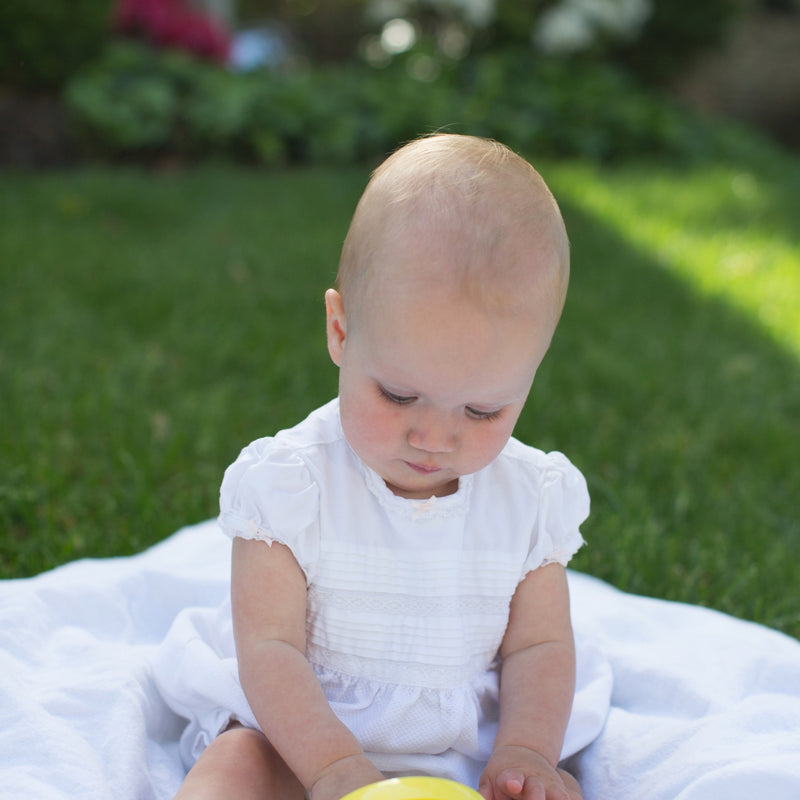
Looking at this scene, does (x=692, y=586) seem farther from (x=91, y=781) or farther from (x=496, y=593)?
(x=91, y=781)

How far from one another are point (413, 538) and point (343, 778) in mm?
376

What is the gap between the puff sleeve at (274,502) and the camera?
1458 millimetres

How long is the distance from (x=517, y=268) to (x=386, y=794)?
673 millimetres

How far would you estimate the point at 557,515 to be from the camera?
5.27 ft

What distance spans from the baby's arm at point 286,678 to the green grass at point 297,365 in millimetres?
894

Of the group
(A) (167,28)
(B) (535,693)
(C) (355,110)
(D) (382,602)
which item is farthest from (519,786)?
(A) (167,28)

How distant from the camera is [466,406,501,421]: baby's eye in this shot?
139 centimetres

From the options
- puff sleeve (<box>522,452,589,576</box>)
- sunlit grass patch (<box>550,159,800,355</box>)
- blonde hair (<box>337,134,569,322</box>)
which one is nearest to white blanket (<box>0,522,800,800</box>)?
puff sleeve (<box>522,452,589,576</box>)

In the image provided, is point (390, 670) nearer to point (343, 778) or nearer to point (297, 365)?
point (343, 778)

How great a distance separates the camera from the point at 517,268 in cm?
131

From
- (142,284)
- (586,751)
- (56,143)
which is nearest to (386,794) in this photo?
(586,751)

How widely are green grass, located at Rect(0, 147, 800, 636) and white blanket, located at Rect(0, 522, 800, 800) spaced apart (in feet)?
0.95

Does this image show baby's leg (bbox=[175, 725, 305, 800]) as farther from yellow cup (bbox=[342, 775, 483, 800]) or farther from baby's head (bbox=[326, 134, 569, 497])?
baby's head (bbox=[326, 134, 569, 497])

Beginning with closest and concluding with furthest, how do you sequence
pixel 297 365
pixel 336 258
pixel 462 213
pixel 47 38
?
pixel 462 213, pixel 297 365, pixel 336 258, pixel 47 38
